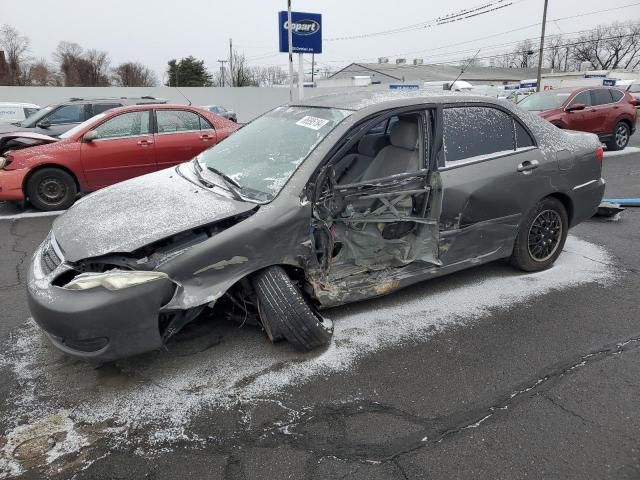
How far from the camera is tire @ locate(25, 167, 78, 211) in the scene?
22.9 ft

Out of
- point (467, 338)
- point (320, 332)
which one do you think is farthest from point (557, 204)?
point (320, 332)

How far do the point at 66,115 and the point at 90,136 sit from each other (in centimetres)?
334

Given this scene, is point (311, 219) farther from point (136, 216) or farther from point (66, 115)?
point (66, 115)

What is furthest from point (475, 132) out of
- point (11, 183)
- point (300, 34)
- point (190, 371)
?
point (300, 34)

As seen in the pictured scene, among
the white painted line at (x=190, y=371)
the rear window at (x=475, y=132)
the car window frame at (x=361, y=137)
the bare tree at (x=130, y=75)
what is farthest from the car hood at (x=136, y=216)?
the bare tree at (x=130, y=75)

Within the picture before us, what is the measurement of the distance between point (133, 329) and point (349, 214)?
156 cm

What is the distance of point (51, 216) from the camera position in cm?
681

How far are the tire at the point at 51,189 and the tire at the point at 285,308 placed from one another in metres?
5.45

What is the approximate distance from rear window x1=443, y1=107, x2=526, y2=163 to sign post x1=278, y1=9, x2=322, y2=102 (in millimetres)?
10925

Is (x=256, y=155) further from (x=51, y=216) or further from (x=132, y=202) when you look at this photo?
(x=51, y=216)

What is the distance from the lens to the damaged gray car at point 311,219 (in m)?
2.65

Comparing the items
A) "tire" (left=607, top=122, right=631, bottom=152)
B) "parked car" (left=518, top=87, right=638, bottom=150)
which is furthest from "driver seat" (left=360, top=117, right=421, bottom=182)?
"tire" (left=607, top=122, right=631, bottom=152)

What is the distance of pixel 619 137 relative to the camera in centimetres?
1243

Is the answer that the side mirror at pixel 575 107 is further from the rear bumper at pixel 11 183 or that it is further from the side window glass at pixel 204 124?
the rear bumper at pixel 11 183
